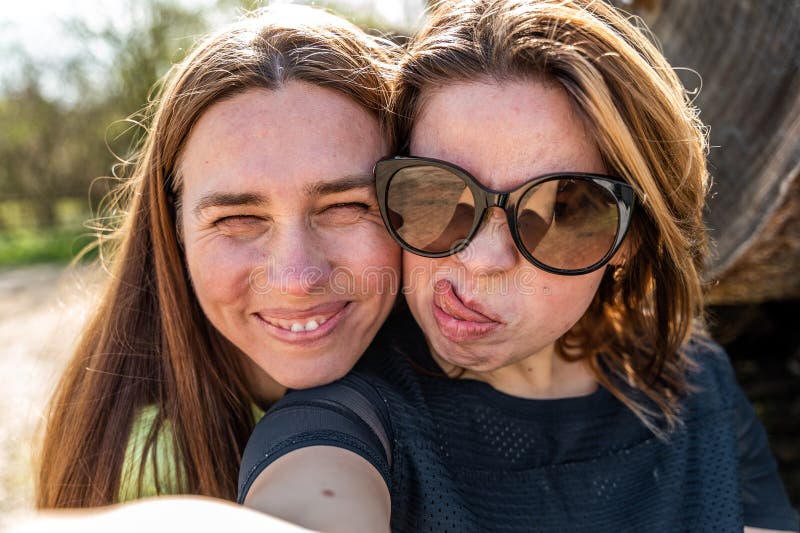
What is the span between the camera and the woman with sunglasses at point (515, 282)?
1.50m

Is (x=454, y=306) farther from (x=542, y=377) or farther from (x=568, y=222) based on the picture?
(x=542, y=377)

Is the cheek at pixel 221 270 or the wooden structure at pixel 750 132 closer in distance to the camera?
the cheek at pixel 221 270

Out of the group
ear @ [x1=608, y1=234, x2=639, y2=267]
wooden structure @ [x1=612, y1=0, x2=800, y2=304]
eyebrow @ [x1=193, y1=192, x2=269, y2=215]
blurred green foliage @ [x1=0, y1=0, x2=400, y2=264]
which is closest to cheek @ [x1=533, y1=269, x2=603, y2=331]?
ear @ [x1=608, y1=234, x2=639, y2=267]

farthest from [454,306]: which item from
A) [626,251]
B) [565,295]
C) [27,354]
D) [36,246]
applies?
[36,246]

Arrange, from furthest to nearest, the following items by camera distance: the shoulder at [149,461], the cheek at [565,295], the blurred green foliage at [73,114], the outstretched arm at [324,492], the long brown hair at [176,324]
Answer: the blurred green foliage at [73,114], the shoulder at [149,461], the long brown hair at [176,324], the cheek at [565,295], the outstretched arm at [324,492]

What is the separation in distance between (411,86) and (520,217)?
1.52 ft

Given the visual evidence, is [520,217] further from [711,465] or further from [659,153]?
[711,465]

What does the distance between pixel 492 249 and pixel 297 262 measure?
448 millimetres

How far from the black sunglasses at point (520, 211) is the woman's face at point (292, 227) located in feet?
0.34

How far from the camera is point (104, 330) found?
2.09m

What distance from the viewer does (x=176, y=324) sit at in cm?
191

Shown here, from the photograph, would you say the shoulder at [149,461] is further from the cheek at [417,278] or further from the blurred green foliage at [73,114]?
the blurred green foliage at [73,114]

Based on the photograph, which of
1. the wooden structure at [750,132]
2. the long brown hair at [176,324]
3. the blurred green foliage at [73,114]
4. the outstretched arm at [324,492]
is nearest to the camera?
the outstretched arm at [324,492]

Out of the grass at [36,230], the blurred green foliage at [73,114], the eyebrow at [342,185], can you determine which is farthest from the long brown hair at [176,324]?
the grass at [36,230]
